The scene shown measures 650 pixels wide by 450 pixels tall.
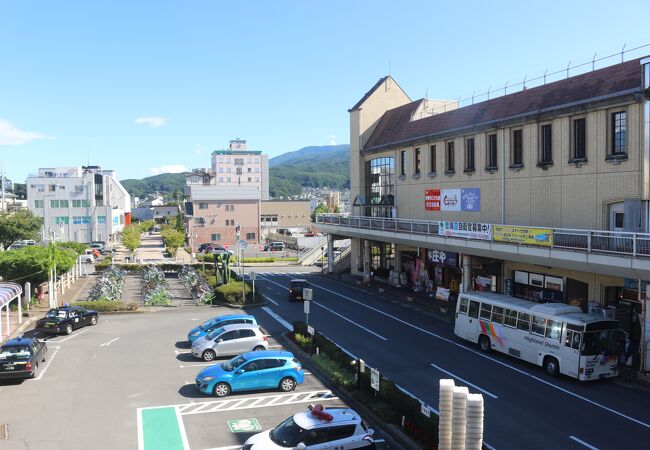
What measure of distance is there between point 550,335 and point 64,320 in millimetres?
25675

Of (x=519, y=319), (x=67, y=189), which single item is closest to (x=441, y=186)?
(x=519, y=319)

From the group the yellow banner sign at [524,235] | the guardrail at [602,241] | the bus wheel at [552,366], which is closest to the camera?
the guardrail at [602,241]

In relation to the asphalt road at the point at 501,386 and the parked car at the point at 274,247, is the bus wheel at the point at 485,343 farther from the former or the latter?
the parked car at the point at 274,247

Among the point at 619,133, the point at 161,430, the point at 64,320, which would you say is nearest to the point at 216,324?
the point at 64,320

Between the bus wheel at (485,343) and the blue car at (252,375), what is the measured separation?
32.2ft

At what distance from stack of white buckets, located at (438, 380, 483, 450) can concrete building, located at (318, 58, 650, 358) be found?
14.1 meters

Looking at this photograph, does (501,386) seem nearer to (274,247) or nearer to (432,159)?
(432,159)

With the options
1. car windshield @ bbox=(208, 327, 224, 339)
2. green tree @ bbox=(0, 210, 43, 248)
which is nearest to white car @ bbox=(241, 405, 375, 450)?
car windshield @ bbox=(208, 327, 224, 339)

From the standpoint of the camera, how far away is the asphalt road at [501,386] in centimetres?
1641

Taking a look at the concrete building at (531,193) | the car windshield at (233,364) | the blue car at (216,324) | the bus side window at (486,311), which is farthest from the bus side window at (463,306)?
the car windshield at (233,364)

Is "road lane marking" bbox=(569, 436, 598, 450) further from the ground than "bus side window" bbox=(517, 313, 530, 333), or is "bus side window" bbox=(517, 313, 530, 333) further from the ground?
"bus side window" bbox=(517, 313, 530, 333)

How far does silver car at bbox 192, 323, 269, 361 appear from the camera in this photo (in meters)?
25.0

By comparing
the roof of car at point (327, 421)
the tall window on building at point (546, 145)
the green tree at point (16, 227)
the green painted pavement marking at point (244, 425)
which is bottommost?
the green painted pavement marking at point (244, 425)

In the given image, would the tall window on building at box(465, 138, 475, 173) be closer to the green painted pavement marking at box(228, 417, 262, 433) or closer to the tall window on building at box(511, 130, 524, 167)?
the tall window on building at box(511, 130, 524, 167)
